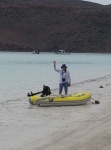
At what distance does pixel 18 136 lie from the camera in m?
11.2

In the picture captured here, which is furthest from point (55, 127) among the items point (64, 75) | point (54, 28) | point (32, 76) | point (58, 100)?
point (54, 28)

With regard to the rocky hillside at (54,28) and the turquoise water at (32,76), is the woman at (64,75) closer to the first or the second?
the turquoise water at (32,76)

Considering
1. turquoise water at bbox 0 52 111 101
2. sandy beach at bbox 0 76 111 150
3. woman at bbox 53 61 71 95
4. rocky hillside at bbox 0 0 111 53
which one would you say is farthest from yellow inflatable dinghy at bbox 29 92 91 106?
rocky hillside at bbox 0 0 111 53

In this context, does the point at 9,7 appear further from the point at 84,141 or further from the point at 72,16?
the point at 84,141

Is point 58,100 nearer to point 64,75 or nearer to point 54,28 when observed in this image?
point 64,75

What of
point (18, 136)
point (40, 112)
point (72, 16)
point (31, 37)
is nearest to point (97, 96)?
point (40, 112)

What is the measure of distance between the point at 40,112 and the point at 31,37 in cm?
11721

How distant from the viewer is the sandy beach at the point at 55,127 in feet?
32.7

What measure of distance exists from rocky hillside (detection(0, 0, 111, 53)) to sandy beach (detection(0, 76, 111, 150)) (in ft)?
368

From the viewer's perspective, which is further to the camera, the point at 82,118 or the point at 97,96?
the point at 97,96

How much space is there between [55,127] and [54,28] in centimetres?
12323

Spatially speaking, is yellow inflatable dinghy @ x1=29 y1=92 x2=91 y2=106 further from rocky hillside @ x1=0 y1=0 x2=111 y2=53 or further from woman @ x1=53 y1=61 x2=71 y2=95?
rocky hillside @ x1=0 y1=0 x2=111 y2=53

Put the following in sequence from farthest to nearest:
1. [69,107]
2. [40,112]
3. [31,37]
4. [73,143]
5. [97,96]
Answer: [31,37]
[97,96]
[69,107]
[40,112]
[73,143]

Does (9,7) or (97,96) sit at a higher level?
(9,7)
